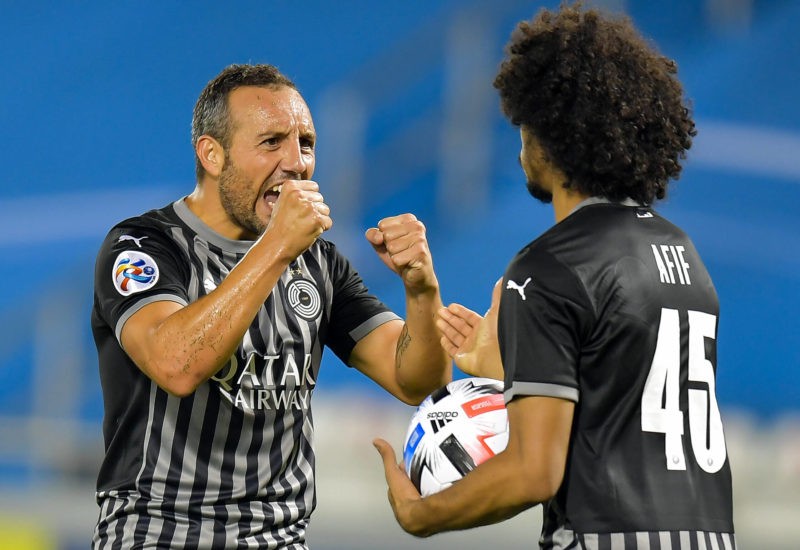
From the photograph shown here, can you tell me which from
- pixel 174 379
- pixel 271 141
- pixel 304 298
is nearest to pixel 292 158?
pixel 271 141

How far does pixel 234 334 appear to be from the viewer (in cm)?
317

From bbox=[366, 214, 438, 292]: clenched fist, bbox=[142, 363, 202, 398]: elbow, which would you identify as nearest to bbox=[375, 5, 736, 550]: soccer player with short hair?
bbox=[142, 363, 202, 398]: elbow

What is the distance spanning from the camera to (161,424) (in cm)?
340

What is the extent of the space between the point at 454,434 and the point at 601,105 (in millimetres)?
891

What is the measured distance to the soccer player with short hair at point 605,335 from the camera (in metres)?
2.62

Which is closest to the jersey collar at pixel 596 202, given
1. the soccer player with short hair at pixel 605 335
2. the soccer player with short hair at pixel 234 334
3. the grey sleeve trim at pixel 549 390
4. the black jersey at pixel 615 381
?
the soccer player with short hair at pixel 605 335

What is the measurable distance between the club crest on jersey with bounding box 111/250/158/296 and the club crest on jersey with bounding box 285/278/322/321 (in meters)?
0.46

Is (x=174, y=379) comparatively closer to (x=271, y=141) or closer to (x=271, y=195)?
(x=271, y=195)

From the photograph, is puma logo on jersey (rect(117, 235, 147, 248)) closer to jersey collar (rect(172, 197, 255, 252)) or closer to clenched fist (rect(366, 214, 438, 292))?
jersey collar (rect(172, 197, 255, 252))

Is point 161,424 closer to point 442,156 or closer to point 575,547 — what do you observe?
point 575,547

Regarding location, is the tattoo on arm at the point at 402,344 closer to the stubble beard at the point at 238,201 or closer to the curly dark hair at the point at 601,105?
the stubble beard at the point at 238,201

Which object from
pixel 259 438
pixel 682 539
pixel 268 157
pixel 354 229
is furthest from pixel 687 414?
pixel 354 229

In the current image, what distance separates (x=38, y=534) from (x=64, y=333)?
2.04m

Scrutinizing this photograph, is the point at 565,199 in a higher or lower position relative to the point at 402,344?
higher
